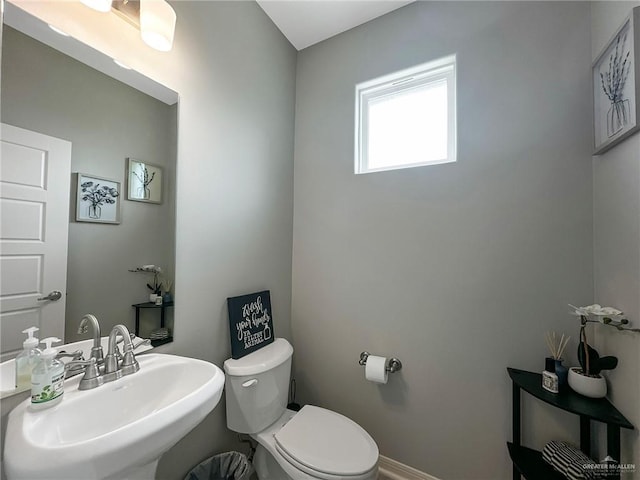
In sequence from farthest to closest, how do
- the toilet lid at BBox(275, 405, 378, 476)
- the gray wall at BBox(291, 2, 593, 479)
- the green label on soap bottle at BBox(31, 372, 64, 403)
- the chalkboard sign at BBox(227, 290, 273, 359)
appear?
the chalkboard sign at BBox(227, 290, 273, 359)
the gray wall at BBox(291, 2, 593, 479)
the toilet lid at BBox(275, 405, 378, 476)
the green label on soap bottle at BBox(31, 372, 64, 403)

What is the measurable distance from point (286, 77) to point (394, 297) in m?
1.64

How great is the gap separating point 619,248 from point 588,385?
53 centimetres

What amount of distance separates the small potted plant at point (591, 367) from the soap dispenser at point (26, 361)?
183 centimetres

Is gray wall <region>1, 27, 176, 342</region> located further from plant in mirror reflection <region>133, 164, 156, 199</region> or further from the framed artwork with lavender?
the framed artwork with lavender

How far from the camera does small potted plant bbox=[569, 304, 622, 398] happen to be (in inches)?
37.5

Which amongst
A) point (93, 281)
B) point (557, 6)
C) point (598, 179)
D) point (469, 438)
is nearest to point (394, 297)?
point (469, 438)

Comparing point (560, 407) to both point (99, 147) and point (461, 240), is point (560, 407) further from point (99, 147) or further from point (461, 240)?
point (99, 147)

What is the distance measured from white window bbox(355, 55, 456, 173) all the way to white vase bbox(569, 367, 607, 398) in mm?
1097

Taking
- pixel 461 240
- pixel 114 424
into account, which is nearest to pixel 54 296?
pixel 114 424

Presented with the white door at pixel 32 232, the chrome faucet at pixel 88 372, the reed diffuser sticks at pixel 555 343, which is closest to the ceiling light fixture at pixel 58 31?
the white door at pixel 32 232

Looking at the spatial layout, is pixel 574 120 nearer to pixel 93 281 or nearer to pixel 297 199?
pixel 297 199

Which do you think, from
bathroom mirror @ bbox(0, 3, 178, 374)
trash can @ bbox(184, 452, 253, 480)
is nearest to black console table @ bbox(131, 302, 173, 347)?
bathroom mirror @ bbox(0, 3, 178, 374)

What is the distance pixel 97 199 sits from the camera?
0.96 metres

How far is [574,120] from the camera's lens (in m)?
1.15
